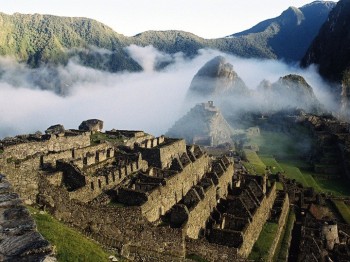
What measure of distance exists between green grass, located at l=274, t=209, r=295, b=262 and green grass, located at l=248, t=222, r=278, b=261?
107 cm

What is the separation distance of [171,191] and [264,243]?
7880 millimetres

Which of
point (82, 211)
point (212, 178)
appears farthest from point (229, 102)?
point (82, 211)

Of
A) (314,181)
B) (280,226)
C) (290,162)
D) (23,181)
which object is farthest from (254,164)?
(23,181)

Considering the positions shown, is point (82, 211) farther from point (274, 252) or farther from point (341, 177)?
point (341, 177)

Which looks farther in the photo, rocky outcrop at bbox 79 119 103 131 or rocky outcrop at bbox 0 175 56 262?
rocky outcrop at bbox 79 119 103 131

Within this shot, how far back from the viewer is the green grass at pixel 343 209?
51513 mm

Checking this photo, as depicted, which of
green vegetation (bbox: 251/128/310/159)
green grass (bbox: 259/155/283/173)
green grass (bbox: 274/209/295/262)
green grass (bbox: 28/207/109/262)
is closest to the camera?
green grass (bbox: 28/207/109/262)

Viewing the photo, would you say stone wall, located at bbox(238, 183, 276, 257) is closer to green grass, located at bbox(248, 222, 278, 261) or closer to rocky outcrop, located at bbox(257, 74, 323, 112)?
green grass, located at bbox(248, 222, 278, 261)

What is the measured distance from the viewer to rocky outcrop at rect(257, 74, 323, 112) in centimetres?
15575

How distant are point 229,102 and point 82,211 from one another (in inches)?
4955

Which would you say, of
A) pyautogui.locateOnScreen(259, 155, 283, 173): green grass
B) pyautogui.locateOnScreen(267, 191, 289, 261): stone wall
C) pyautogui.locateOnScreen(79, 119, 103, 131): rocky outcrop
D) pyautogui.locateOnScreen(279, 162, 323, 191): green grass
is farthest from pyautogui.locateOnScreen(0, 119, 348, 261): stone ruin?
pyautogui.locateOnScreen(259, 155, 283, 173): green grass

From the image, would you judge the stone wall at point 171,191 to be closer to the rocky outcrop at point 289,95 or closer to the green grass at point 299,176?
the green grass at point 299,176

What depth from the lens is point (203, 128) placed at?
93.8 m

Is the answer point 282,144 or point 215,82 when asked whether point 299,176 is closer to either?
point 282,144
